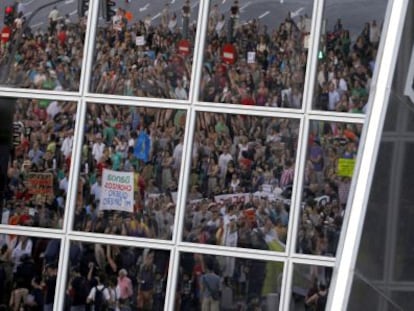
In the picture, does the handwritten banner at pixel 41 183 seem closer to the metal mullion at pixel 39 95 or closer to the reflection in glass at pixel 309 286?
the metal mullion at pixel 39 95

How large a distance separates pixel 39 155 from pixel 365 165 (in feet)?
25.7

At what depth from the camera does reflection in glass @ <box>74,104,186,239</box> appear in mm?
10977

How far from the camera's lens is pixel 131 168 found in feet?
36.1

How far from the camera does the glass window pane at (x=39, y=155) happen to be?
438 inches

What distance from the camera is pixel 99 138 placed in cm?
1108

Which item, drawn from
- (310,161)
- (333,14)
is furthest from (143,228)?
(333,14)

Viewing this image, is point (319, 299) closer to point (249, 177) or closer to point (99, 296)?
point (249, 177)

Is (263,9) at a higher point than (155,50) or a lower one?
higher

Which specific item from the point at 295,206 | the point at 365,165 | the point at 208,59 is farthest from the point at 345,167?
the point at 365,165

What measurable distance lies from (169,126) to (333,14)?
2.04 m

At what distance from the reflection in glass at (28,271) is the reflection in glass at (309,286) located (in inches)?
99.1

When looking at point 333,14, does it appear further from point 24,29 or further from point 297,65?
point 24,29

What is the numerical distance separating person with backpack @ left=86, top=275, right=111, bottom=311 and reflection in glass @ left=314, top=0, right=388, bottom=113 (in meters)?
2.86

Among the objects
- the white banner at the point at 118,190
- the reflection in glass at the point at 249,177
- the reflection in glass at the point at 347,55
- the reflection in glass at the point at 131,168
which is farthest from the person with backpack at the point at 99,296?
the reflection in glass at the point at 347,55
